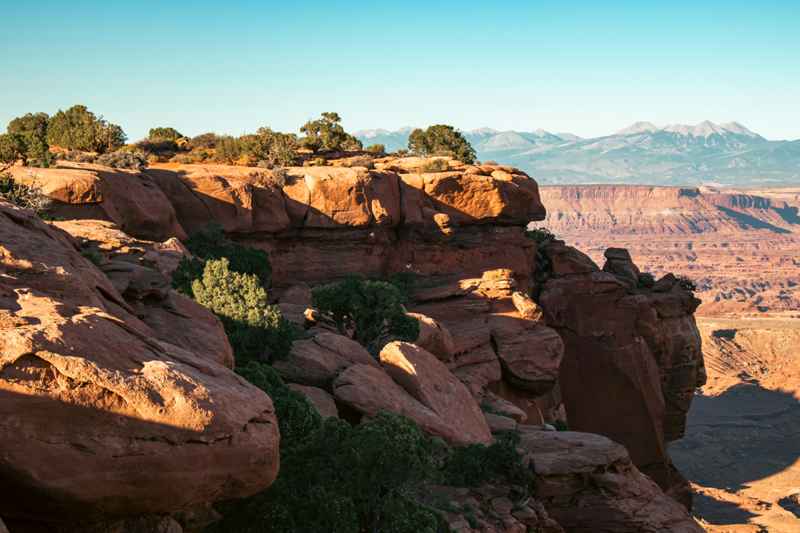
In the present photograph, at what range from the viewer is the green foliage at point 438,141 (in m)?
62.7

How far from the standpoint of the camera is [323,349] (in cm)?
2656

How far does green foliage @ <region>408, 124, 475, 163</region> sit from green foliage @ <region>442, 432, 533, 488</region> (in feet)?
136

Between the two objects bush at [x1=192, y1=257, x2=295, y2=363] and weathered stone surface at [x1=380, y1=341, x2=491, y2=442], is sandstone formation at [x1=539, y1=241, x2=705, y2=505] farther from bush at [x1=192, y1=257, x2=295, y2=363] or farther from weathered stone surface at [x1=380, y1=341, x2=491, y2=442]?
bush at [x1=192, y1=257, x2=295, y2=363]

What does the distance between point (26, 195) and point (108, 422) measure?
22773 mm

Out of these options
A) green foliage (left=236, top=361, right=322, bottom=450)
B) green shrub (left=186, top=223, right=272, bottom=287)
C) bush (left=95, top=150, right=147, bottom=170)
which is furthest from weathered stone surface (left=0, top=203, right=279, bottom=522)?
bush (left=95, top=150, right=147, bottom=170)

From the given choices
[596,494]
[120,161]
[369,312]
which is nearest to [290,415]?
[596,494]

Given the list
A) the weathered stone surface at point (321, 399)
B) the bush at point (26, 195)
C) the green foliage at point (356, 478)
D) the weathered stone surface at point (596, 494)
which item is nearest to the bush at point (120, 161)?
the bush at point (26, 195)

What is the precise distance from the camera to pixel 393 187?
5034 cm

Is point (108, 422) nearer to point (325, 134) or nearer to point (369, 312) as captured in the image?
point (369, 312)

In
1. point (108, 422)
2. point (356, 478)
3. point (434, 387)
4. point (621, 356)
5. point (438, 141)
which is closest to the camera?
point (108, 422)

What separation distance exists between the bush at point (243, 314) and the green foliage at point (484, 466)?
6.37 metres

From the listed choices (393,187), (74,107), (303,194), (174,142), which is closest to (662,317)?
(393,187)

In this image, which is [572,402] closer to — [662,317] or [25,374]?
[662,317]

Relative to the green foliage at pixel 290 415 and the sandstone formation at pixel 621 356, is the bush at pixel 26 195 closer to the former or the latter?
the green foliage at pixel 290 415
